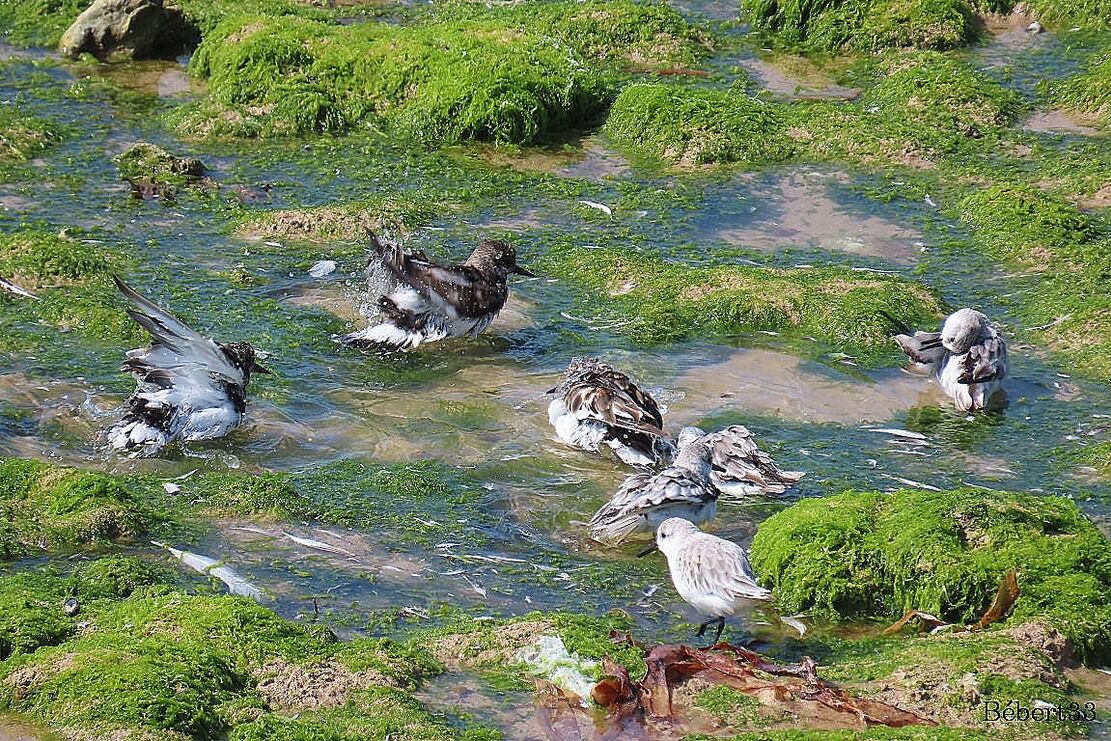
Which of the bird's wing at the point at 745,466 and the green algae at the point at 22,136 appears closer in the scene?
the bird's wing at the point at 745,466

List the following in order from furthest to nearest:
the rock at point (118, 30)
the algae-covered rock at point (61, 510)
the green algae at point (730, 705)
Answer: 1. the rock at point (118, 30)
2. the algae-covered rock at point (61, 510)
3. the green algae at point (730, 705)

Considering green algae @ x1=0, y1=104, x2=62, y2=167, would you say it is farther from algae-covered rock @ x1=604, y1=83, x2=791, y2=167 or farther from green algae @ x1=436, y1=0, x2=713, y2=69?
algae-covered rock @ x1=604, y1=83, x2=791, y2=167

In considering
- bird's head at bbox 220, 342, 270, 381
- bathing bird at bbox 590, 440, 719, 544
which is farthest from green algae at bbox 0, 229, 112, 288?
bathing bird at bbox 590, 440, 719, 544

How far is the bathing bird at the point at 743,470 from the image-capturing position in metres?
7.70

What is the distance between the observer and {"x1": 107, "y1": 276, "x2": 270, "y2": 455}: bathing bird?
802cm

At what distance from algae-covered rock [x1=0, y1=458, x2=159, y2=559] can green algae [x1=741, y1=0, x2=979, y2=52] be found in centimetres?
924

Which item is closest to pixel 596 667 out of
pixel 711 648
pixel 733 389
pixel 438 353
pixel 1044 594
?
pixel 711 648

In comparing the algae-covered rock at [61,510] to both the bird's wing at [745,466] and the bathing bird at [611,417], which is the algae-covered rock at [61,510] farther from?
the bird's wing at [745,466]

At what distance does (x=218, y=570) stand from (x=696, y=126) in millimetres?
7015

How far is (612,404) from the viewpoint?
317 inches

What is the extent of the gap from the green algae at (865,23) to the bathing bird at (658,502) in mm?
7918

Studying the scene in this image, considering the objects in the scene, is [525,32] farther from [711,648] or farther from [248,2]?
[711,648]

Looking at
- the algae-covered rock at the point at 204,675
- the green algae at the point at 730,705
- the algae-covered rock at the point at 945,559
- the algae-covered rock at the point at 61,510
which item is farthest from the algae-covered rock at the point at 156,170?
the green algae at the point at 730,705

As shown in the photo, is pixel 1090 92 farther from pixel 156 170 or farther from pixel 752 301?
pixel 156 170
